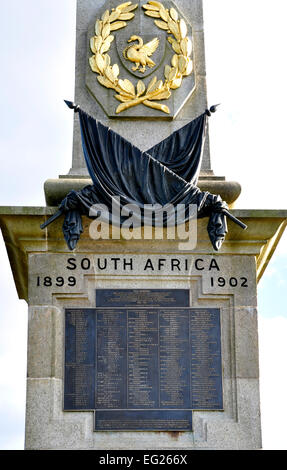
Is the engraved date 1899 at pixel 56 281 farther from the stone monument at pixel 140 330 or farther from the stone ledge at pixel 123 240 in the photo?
the stone ledge at pixel 123 240

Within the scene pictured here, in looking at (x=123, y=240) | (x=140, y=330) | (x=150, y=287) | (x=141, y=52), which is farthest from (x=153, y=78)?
(x=140, y=330)

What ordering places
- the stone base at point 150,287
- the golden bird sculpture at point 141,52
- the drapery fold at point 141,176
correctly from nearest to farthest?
the stone base at point 150,287 → the drapery fold at point 141,176 → the golden bird sculpture at point 141,52

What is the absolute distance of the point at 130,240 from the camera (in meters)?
17.2

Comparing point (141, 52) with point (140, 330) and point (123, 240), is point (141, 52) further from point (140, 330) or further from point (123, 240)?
point (140, 330)

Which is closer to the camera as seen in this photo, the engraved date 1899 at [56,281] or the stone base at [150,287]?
the stone base at [150,287]

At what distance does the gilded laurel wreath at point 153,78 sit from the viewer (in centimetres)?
1866

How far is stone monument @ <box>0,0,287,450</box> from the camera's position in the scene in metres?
16.4

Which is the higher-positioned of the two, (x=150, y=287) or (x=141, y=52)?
(x=141, y=52)

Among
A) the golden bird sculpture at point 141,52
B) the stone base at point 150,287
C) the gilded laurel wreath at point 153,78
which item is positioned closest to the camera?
the stone base at point 150,287

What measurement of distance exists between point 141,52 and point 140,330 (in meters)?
4.82

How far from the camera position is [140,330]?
16875 millimetres

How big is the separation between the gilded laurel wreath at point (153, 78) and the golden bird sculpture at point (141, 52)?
247 millimetres

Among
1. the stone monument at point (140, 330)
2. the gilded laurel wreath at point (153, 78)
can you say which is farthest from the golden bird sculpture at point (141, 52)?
the stone monument at point (140, 330)
